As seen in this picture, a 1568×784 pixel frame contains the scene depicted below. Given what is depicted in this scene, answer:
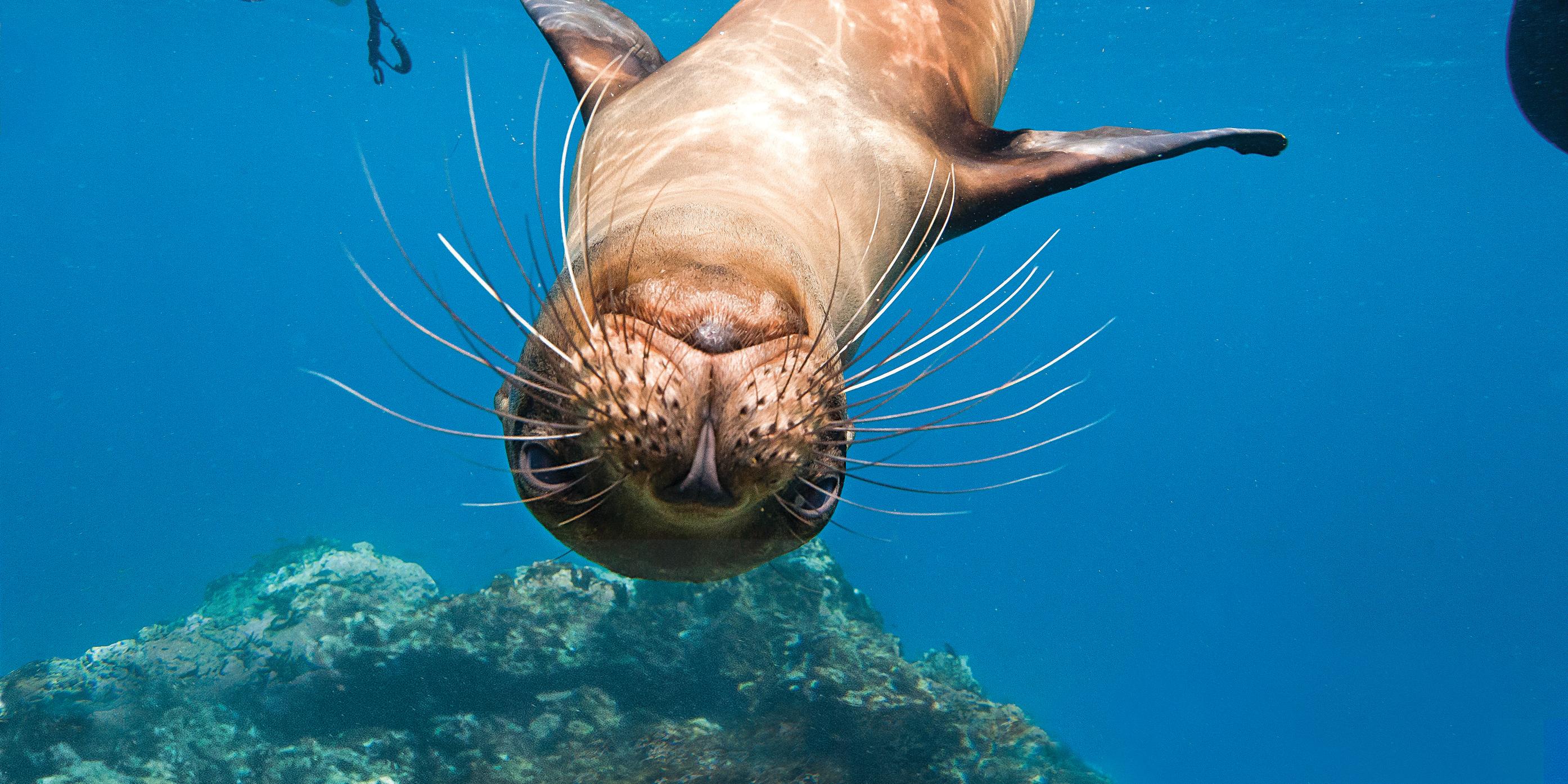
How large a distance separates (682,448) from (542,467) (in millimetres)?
425

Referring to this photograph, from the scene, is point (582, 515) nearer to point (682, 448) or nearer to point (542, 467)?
point (542, 467)

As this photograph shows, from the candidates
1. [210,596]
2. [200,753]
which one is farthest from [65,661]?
[210,596]

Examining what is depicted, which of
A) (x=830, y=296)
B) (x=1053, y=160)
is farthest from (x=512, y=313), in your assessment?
(x=1053, y=160)

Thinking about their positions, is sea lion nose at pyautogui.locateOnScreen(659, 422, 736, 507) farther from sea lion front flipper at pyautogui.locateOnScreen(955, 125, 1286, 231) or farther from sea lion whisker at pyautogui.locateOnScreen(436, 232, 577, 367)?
sea lion front flipper at pyautogui.locateOnScreen(955, 125, 1286, 231)

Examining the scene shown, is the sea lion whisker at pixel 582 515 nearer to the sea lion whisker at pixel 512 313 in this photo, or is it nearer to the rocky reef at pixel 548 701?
the sea lion whisker at pixel 512 313

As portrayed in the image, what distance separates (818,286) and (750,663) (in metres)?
7.40

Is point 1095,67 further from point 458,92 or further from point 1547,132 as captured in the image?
point 458,92

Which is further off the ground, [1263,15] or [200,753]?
[1263,15]

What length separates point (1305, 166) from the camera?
4784 centimetres

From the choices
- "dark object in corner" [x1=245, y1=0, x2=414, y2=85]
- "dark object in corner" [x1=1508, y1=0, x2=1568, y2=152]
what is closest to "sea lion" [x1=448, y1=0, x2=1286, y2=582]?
"dark object in corner" [x1=1508, y1=0, x2=1568, y2=152]

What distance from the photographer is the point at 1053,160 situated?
3.30 meters

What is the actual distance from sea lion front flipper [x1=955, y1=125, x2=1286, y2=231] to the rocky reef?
6142 millimetres

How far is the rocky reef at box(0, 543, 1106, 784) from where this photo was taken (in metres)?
8.14

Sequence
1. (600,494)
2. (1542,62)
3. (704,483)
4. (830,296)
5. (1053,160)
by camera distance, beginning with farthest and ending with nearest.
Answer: (1542,62)
(1053,160)
(830,296)
(600,494)
(704,483)
